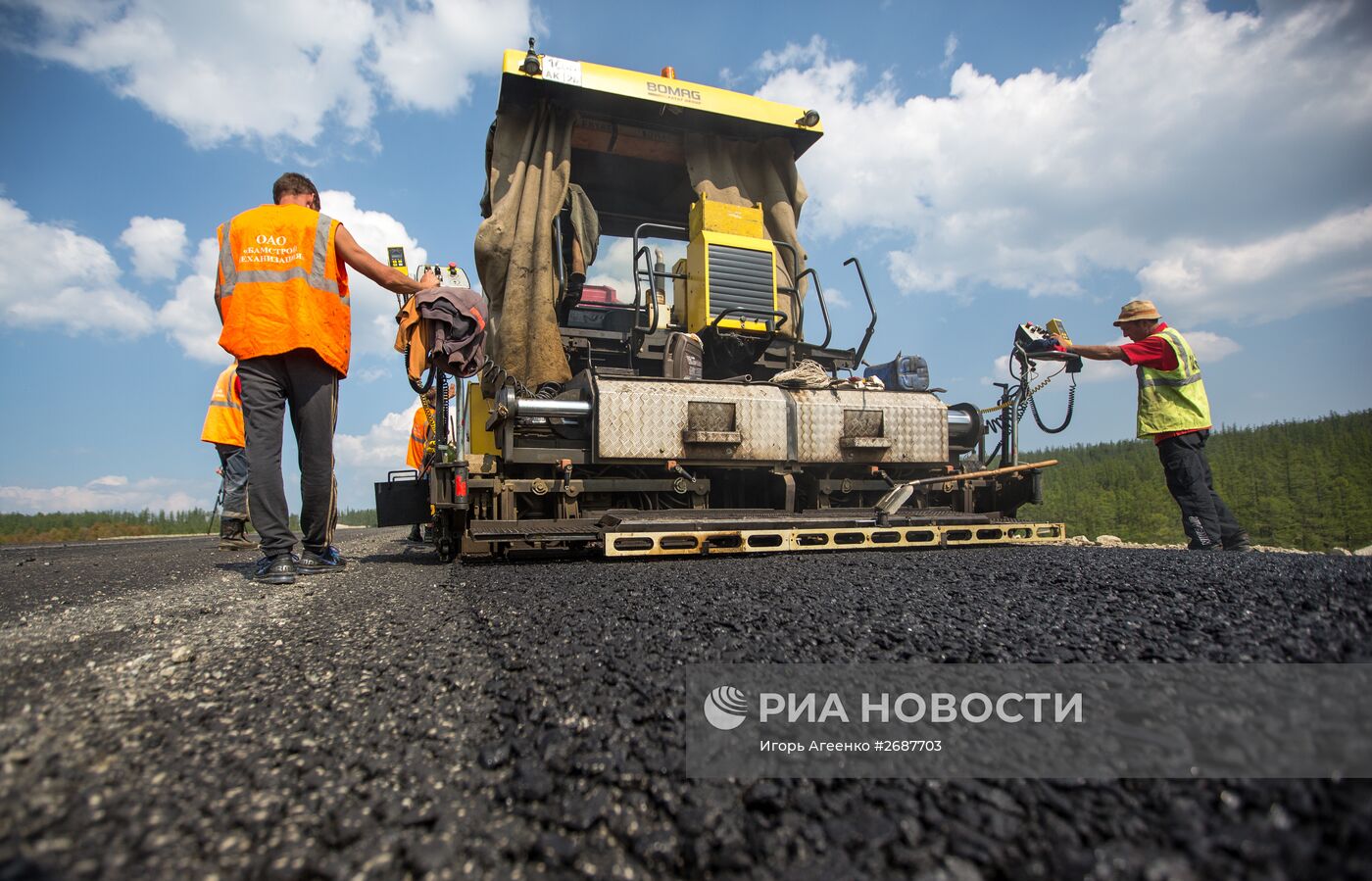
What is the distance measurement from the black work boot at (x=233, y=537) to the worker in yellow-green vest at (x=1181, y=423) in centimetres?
631

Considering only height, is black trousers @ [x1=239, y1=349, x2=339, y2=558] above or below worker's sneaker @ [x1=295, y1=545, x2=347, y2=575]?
above

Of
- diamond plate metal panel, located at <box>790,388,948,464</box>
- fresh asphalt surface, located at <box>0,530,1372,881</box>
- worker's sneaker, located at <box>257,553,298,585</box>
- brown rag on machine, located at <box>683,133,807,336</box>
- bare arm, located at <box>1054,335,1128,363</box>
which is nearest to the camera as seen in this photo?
fresh asphalt surface, located at <box>0,530,1372,881</box>

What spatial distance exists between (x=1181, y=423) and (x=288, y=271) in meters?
4.75

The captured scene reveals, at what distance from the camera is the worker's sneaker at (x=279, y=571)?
8.61ft

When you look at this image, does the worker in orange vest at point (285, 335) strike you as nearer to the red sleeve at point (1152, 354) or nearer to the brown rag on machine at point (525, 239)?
the brown rag on machine at point (525, 239)

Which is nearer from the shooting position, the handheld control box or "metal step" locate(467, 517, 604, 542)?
"metal step" locate(467, 517, 604, 542)

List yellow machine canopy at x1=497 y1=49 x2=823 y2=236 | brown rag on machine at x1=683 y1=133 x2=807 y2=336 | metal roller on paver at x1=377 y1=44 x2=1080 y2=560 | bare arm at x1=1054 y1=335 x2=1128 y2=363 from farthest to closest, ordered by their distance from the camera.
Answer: brown rag on machine at x1=683 y1=133 x2=807 y2=336
yellow machine canopy at x1=497 y1=49 x2=823 y2=236
bare arm at x1=1054 y1=335 x2=1128 y2=363
metal roller on paver at x1=377 y1=44 x2=1080 y2=560

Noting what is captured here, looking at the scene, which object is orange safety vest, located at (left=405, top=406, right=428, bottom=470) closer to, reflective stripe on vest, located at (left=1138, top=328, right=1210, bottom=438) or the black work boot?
the black work boot

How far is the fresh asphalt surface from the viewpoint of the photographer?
2.28ft

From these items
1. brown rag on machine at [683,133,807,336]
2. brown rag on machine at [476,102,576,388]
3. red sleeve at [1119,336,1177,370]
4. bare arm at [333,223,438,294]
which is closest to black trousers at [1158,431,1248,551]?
red sleeve at [1119,336,1177,370]

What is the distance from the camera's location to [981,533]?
349 cm

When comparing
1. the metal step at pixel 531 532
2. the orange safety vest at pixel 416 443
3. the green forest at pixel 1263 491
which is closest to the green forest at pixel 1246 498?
the green forest at pixel 1263 491

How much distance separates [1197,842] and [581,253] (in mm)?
5043

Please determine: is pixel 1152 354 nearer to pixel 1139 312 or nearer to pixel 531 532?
pixel 1139 312
